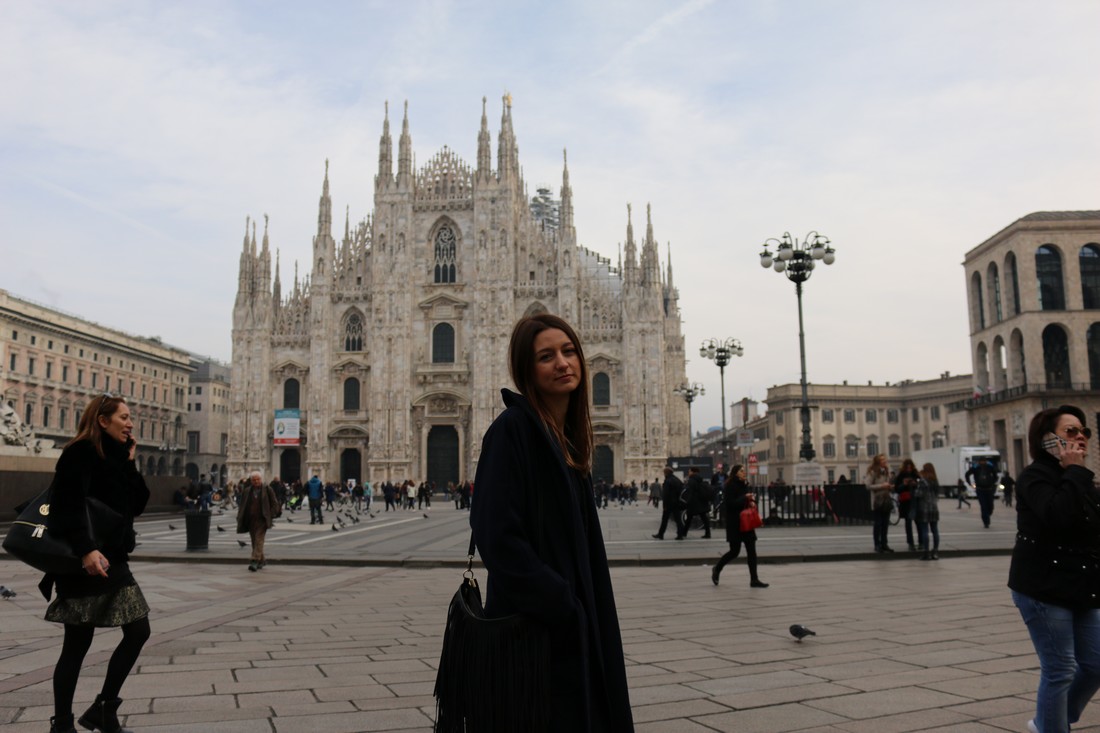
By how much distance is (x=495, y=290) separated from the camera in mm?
44656

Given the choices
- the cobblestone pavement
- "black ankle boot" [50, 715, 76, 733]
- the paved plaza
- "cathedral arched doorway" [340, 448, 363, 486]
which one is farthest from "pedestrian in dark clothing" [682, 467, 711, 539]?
"cathedral arched doorway" [340, 448, 363, 486]

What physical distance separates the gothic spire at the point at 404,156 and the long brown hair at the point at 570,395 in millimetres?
45510

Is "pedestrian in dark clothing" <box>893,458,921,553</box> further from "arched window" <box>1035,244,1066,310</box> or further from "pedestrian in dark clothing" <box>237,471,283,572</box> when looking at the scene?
"arched window" <box>1035,244,1066,310</box>

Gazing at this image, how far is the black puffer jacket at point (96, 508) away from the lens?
371 cm

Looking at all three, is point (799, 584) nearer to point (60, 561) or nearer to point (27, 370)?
point (60, 561)

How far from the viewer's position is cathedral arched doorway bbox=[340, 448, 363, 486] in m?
45.9

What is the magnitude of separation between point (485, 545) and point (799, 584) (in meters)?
8.24

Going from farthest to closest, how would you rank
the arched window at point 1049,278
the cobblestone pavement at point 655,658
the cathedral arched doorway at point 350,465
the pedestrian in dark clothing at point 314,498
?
1. the arched window at point 1049,278
2. the cathedral arched doorway at point 350,465
3. the pedestrian in dark clothing at point 314,498
4. the cobblestone pavement at point 655,658

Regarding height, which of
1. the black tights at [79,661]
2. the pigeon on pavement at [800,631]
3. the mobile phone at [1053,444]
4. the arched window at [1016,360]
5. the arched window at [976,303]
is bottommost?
the pigeon on pavement at [800,631]

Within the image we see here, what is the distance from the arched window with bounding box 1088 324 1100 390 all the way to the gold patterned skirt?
54.1 m

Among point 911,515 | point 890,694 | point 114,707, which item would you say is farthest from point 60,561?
point 911,515

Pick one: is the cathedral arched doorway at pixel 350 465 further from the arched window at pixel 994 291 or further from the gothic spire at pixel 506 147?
the arched window at pixel 994 291

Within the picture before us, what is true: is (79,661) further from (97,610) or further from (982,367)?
(982,367)

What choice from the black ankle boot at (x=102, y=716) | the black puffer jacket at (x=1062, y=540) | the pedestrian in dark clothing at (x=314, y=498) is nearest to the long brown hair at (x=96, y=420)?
the black ankle boot at (x=102, y=716)
